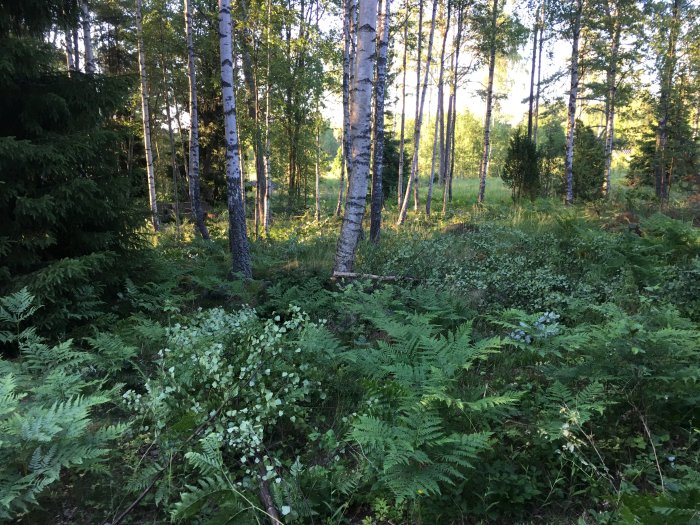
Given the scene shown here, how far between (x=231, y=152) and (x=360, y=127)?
320 cm

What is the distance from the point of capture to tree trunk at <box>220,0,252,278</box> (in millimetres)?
8117

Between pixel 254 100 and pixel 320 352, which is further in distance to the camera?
pixel 254 100

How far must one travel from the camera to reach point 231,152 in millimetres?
8336

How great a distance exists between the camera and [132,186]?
6168 millimetres

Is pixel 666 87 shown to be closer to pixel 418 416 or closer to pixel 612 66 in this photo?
pixel 612 66

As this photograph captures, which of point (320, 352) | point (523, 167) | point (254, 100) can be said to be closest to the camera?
point (320, 352)

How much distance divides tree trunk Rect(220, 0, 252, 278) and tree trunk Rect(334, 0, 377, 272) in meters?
2.33

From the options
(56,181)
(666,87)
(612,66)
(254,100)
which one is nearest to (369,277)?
(56,181)

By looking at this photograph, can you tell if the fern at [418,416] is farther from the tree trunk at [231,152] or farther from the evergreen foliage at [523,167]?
the evergreen foliage at [523,167]

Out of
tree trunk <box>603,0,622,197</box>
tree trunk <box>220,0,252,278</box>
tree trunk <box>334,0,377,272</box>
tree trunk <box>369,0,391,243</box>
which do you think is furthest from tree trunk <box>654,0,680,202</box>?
tree trunk <box>220,0,252,278</box>

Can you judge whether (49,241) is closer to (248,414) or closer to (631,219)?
(248,414)

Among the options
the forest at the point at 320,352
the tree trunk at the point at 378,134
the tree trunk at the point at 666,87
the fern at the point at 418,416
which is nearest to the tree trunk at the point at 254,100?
the forest at the point at 320,352

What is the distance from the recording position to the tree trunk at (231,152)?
812 centimetres

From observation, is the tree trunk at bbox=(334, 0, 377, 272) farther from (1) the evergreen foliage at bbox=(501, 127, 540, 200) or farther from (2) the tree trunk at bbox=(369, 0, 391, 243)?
(1) the evergreen foliage at bbox=(501, 127, 540, 200)
